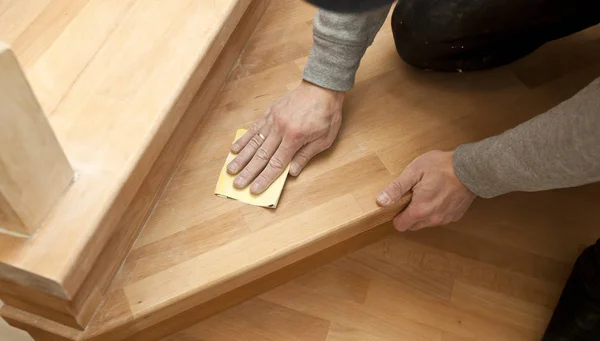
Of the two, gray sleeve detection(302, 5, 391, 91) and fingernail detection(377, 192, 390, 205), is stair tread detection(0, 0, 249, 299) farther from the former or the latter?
fingernail detection(377, 192, 390, 205)

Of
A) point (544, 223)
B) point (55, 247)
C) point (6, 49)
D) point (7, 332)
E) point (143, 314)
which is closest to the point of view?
point (6, 49)

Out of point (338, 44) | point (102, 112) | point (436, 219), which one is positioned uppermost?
point (102, 112)

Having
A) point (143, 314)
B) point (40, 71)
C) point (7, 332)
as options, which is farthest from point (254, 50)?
point (7, 332)

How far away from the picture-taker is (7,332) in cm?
82

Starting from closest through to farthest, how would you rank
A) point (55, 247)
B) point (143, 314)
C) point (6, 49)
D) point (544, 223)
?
point (6, 49) < point (55, 247) < point (143, 314) < point (544, 223)

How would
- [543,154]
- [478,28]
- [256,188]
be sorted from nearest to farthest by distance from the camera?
[543,154] → [256,188] → [478,28]

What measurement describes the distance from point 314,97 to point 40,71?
394mm

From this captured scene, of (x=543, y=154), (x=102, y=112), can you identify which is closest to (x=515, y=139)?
(x=543, y=154)

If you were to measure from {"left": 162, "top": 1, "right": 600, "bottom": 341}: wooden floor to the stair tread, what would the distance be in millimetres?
142

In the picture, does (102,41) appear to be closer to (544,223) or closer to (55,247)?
(55,247)

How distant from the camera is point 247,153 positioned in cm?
82

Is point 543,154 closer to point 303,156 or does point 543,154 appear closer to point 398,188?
point 398,188

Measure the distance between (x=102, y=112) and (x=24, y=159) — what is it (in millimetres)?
168

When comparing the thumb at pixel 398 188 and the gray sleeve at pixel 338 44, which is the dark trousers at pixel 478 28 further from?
the thumb at pixel 398 188
